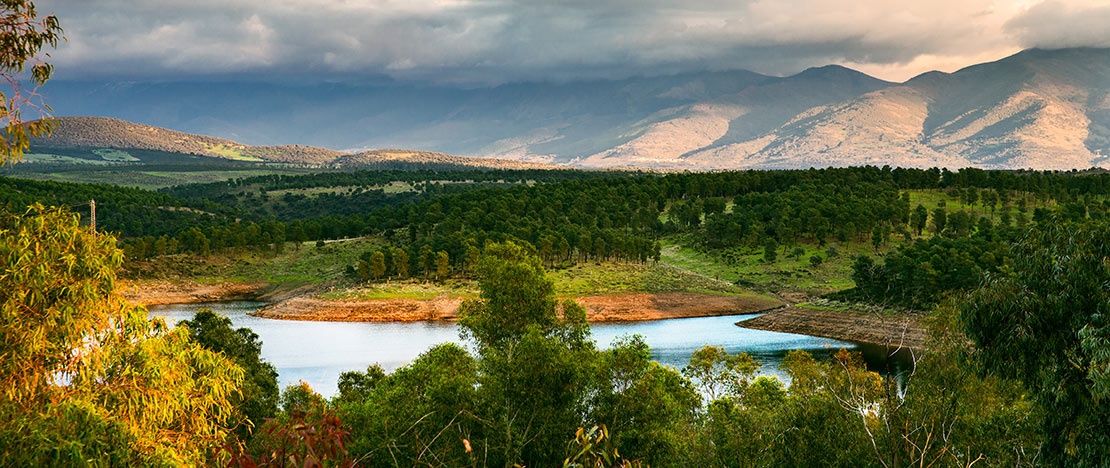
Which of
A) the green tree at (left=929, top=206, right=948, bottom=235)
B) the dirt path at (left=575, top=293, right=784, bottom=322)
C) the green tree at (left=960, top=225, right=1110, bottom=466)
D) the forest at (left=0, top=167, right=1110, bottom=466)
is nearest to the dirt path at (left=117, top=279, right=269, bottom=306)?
the dirt path at (left=575, top=293, right=784, bottom=322)

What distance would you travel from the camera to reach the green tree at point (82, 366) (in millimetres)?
12555

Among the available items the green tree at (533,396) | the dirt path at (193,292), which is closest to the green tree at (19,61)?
the green tree at (533,396)

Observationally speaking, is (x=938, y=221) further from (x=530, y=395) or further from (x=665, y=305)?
(x=530, y=395)

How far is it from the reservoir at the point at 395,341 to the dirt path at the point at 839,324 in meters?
2.36

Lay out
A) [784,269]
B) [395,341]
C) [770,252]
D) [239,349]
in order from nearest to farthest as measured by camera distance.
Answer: [239,349] → [395,341] → [784,269] → [770,252]

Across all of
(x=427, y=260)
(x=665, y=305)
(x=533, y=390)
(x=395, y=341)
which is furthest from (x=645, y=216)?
(x=533, y=390)

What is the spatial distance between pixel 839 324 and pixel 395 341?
147 ft

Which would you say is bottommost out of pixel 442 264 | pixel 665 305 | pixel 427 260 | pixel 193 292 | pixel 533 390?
pixel 665 305

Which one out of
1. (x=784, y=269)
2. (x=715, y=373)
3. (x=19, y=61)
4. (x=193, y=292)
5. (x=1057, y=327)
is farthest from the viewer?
(x=784, y=269)

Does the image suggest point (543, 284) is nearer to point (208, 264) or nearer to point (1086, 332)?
point (1086, 332)

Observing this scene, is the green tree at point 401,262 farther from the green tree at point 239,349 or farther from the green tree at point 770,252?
the green tree at point 239,349

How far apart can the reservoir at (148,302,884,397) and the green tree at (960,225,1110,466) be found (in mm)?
46913

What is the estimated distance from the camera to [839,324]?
95375mm

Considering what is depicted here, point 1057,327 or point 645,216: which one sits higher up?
point 1057,327
